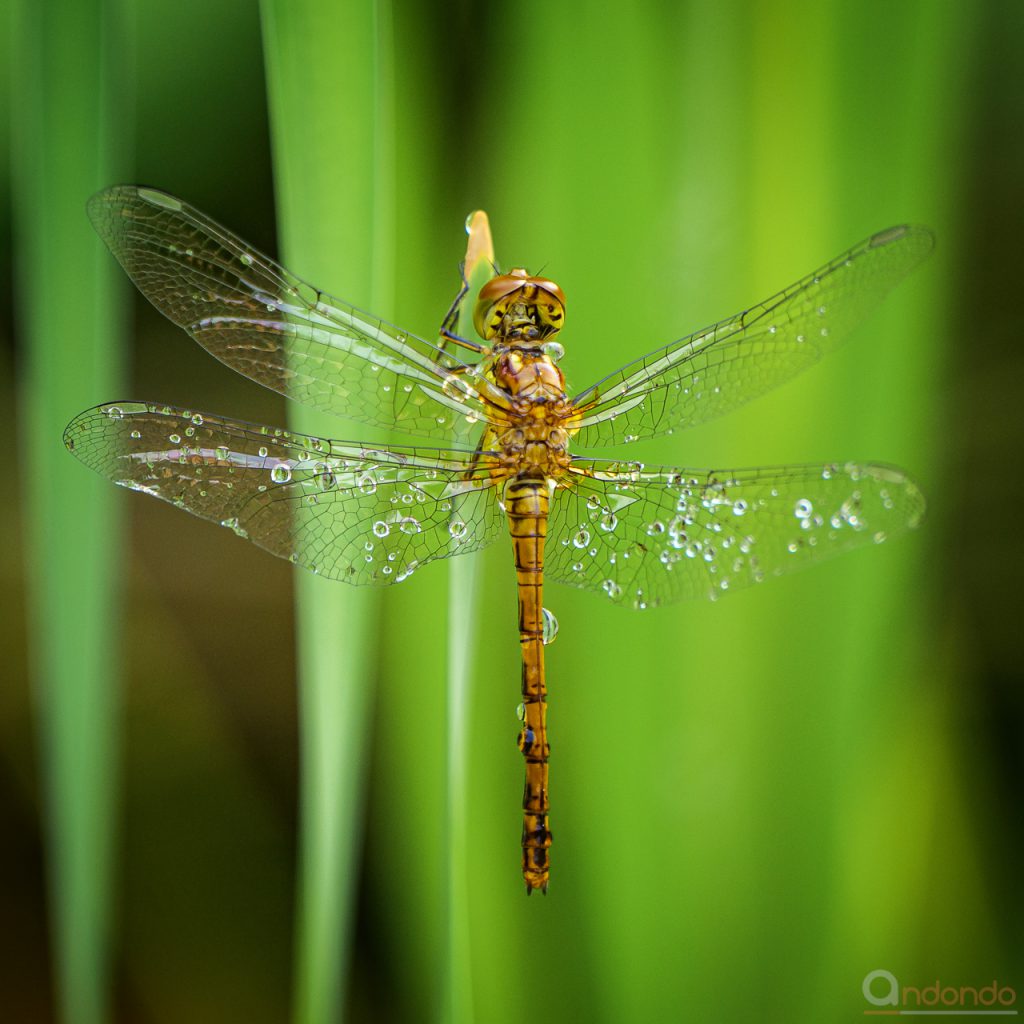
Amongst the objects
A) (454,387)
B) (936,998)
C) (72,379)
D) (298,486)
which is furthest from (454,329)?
(936,998)

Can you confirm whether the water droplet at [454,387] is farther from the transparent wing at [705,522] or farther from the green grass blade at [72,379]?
the green grass blade at [72,379]

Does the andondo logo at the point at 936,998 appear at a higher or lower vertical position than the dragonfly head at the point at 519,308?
lower

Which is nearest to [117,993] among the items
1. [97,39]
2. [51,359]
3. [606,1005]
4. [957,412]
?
[606,1005]

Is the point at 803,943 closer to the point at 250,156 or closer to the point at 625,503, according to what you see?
the point at 625,503

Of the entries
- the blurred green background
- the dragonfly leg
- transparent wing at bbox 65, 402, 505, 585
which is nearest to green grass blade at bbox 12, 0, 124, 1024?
the blurred green background

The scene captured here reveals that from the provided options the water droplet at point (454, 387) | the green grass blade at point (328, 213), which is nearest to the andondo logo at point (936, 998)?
the green grass blade at point (328, 213)

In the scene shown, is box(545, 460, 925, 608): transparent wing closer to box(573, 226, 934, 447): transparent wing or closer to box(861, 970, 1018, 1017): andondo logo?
box(573, 226, 934, 447): transparent wing

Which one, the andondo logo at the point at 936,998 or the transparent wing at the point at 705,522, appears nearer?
the transparent wing at the point at 705,522
